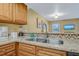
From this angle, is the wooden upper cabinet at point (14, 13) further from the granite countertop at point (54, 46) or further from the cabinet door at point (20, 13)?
the granite countertop at point (54, 46)

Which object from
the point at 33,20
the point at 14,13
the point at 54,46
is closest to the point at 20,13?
the point at 14,13

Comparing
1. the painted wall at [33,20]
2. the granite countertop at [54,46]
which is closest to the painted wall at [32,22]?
the painted wall at [33,20]

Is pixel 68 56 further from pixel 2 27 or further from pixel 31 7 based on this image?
pixel 2 27

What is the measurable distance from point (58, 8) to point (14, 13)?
494 mm

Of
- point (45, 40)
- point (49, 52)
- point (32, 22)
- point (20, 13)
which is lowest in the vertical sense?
point (49, 52)

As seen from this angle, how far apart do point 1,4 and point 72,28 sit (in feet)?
2.61

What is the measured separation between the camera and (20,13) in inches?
47.6

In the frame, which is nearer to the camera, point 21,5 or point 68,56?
point 68,56

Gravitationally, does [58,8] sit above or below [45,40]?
above

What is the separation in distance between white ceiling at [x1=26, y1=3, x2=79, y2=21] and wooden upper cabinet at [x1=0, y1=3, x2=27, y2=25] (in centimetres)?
10

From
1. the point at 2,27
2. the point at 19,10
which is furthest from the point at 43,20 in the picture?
the point at 2,27

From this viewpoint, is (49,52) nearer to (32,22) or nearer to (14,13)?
(32,22)

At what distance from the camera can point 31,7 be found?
118 centimetres

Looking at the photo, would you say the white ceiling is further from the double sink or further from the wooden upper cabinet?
the double sink
